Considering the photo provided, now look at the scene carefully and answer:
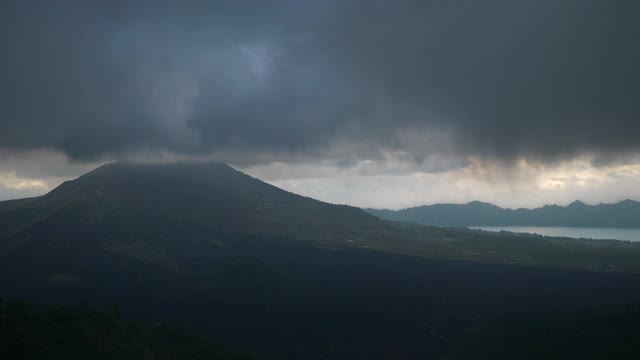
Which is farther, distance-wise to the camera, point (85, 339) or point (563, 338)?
point (563, 338)

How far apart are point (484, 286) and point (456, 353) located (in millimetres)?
81343

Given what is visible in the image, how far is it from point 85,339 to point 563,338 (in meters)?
73.9

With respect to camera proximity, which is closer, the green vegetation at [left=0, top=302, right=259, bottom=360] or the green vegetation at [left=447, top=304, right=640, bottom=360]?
the green vegetation at [left=0, top=302, right=259, bottom=360]

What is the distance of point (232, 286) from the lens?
186 metres

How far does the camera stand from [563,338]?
96.0m

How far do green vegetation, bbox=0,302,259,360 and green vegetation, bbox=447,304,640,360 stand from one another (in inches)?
1583

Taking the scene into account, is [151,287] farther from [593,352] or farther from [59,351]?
[593,352]

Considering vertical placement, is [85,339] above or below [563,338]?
above

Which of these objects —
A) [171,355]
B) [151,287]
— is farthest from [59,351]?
[151,287]

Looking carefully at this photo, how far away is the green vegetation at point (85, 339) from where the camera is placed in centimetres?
6575

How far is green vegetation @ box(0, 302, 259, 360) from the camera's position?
65750mm

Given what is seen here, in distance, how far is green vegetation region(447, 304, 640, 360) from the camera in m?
87.9

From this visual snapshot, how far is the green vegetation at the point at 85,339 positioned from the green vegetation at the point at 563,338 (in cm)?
4021

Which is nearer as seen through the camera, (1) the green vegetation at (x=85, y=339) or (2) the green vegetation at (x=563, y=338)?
(1) the green vegetation at (x=85, y=339)
